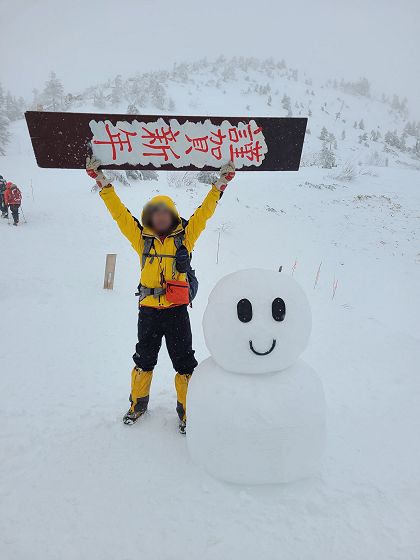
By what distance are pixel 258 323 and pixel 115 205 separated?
1.44 metres

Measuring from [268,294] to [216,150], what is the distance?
4.04 feet

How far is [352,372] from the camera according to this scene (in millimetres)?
4527

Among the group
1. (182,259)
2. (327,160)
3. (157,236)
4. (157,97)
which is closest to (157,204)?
(157,236)

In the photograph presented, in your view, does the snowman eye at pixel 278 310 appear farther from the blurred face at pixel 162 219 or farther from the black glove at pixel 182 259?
the blurred face at pixel 162 219

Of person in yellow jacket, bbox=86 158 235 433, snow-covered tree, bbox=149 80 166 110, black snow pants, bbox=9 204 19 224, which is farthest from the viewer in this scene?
snow-covered tree, bbox=149 80 166 110

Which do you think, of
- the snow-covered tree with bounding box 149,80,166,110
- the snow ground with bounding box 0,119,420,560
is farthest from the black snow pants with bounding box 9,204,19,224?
Answer: the snow-covered tree with bounding box 149,80,166,110

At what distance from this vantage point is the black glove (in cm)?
263

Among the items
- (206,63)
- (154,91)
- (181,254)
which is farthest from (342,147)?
(206,63)

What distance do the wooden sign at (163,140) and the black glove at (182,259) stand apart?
662 mm

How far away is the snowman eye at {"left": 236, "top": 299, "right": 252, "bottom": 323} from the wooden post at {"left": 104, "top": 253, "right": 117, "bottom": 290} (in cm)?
472

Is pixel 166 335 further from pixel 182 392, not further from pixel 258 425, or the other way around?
pixel 258 425

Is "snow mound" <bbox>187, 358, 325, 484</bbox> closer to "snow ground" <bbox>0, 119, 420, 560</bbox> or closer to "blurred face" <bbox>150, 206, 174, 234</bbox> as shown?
"snow ground" <bbox>0, 119, 420, 560</bbox>

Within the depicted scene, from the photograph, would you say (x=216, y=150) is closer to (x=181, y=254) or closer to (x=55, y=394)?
(x=181, y=254)

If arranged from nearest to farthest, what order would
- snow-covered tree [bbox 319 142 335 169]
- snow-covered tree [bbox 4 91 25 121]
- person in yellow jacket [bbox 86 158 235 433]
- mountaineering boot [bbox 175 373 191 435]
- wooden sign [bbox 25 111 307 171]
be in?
wooden sign [bbox 25 111 307 171] → person in yellow jacket [bbox 86 158 235 433] → mountaineering boot [bbox 175 373 191 435] → snow-covered tree [bbox 319 142 335 169] → snow-covered tree [bbox 4 91 25 121]
